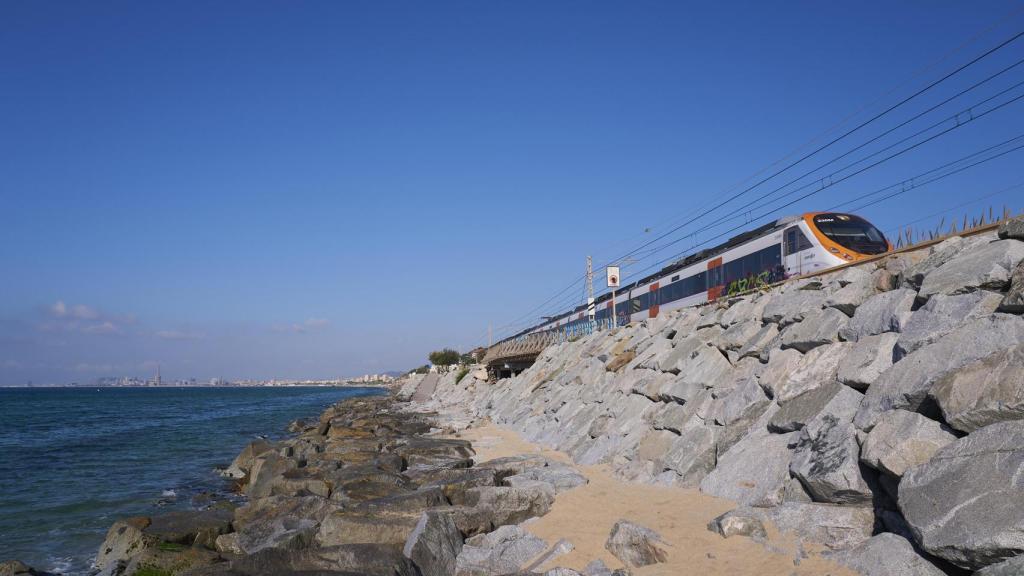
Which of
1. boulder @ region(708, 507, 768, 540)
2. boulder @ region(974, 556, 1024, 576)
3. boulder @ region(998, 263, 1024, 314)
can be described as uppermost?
boulder @ region(998, 263, 1024, 314)

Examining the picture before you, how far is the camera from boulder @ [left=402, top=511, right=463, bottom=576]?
29.8 feet

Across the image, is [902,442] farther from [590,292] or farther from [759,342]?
[590,292]

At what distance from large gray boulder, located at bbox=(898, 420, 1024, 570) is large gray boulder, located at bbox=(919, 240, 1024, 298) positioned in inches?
129

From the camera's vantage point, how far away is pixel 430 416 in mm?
37031

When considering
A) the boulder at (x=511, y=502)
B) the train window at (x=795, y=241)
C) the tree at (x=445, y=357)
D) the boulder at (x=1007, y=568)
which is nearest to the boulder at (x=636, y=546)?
the boulder at (x=511, y=502)

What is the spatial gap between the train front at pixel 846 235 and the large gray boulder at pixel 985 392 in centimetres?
1431

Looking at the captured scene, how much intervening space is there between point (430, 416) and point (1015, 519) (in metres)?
33.1

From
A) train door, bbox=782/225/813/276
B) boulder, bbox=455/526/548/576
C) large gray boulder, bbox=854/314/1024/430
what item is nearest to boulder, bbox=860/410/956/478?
large gray boulder, bbox=854/314/1024/430

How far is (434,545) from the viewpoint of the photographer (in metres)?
9.31

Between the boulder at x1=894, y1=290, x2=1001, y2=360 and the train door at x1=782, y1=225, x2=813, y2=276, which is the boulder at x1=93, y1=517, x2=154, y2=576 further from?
the train door at x1=782, y1=225, x2=813, y2=276

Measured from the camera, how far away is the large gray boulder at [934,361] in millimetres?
7660

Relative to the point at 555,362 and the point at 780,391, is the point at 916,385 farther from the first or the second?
the point at 555,362

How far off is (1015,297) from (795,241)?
47.5ft

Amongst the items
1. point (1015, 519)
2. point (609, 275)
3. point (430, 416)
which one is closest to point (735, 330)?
point (1015, 519)
